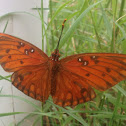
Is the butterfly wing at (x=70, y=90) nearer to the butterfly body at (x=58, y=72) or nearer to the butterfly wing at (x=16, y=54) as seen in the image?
the butterfly body at (x=58, y=72)

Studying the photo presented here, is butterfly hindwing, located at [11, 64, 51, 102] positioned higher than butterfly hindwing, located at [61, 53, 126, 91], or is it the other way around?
butterfly hindwing, located at [61, 53, 126, 91]

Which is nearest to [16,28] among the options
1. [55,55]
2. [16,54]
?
[16,54]

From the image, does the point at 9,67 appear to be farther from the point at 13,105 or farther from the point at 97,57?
the point at 97,57

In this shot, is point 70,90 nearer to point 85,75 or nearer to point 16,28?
point 85,75

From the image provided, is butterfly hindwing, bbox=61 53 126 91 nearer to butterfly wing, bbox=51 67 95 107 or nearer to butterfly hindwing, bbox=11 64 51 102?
butterfly wing, bbox=51 67 95 107

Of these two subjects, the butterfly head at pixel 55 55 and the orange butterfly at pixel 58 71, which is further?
the butterfly head at pixel 55 55

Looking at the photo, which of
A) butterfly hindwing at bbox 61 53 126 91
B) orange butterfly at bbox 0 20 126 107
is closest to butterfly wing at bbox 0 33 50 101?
orange butterfly at bbox 0 20 126 107

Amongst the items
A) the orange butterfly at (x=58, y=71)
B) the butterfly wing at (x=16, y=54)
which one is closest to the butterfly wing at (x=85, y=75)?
the orange butterfly at (x=58, y=71)
